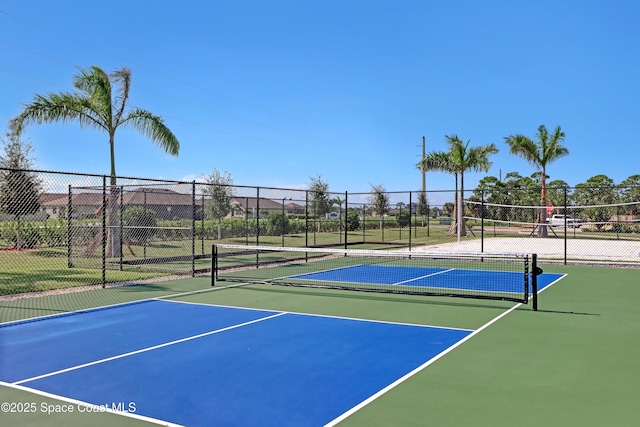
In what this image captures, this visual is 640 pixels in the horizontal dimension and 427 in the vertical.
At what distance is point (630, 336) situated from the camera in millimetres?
7316

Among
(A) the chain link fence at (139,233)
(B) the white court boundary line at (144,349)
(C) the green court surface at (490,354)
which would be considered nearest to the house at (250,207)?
(A) the chain link fence at (139,233)

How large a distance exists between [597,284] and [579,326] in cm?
556

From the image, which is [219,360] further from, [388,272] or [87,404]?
[388,272]

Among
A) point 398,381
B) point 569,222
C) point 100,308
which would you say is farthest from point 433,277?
point 569,222

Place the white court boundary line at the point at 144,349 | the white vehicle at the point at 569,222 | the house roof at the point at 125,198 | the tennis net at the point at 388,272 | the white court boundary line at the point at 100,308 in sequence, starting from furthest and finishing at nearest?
the white vehicle at the point at 569,222
the house roof at the point at 125,198
the tennis net at the point at 388,272
the white court boundary line at the point at 100,308
the white court boundary line at the point at 144,349

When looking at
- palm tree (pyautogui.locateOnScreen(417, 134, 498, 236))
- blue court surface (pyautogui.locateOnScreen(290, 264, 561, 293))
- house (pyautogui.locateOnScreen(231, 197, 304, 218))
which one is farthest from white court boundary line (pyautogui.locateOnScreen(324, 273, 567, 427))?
palm tree (pyautogui.locateOnScreen(417, 134, 498, 236))

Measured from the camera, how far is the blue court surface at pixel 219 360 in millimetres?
4695

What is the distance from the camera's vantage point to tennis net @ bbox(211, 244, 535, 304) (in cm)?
1121

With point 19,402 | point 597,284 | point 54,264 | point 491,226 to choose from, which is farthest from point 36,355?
point 491,226

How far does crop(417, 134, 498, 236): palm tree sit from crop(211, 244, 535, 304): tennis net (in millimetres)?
13900

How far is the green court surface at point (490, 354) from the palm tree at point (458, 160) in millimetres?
20767

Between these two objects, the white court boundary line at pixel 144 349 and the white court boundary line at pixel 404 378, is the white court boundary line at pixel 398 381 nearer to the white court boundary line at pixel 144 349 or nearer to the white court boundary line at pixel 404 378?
the white court boundary line at pixel 404 378

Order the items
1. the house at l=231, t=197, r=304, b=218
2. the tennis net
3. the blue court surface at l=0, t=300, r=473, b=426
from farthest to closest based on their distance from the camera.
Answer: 1. the house at l=231, t=197, r=304, b=218
2. the tennis net
3. the blue court surface at l=0, t=300, r=473, b=426

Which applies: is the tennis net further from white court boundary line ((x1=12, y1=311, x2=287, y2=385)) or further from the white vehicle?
the white vehicle
